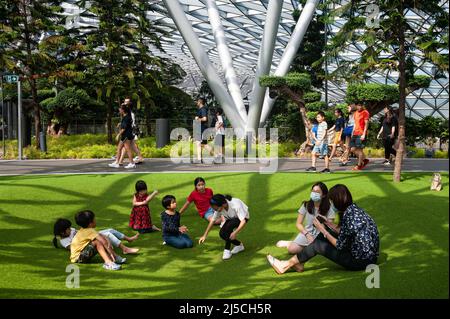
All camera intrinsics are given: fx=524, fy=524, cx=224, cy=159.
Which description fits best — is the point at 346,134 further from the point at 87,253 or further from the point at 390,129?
the point at 87,253

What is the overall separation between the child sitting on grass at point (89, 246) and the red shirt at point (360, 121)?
851 cm

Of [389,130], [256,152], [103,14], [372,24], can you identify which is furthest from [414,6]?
[103,14]

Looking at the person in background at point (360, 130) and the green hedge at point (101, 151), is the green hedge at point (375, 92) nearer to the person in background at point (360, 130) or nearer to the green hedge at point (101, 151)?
the green hedge at point (101, 151)

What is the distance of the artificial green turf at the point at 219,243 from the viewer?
19.0ft

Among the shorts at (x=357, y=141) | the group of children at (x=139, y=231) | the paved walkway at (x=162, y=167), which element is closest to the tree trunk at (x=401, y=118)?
the shorts at (x=357, y=141)

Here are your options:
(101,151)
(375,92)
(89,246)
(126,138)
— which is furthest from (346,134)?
(89,246)

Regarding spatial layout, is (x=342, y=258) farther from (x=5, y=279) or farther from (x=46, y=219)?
(x=46, y=219)

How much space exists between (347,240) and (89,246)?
3507 mm

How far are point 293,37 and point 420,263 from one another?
18.1 metres

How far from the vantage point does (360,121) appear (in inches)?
548

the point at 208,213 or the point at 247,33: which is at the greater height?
the point at 247,33

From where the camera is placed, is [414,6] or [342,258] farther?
[414,6]

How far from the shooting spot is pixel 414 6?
1200cm

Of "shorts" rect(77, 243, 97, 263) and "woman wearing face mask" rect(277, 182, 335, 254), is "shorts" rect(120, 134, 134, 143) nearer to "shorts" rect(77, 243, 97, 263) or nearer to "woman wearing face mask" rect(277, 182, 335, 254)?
"shorts" rect(77, 243, 97, 263)
